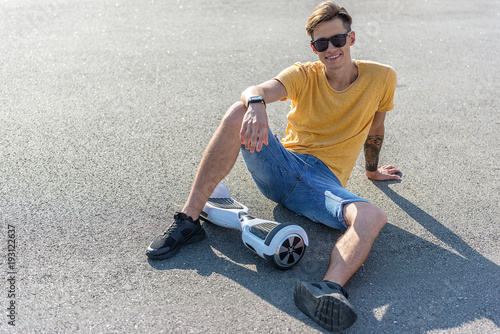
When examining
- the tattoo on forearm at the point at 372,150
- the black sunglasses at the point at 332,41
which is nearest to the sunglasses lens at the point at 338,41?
the black sunglasses at the point at 332,41

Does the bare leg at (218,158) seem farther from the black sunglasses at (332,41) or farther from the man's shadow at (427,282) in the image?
the man's shadow at (427,282)

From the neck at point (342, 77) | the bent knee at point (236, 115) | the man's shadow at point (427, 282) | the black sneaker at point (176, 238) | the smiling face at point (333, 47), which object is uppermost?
the smiling face at point (333, 47)

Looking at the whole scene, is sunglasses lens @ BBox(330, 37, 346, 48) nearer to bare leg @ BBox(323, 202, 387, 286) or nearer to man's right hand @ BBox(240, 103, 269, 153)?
man's right hand @ BBox(240, 103, 269, 153)

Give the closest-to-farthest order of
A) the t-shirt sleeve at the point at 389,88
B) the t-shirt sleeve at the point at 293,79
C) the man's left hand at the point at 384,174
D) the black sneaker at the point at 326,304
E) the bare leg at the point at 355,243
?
1. the black sneaker at the point at 326,304
2. the bare leg at the point at 355,243
3. the t-shirt sleeve at the point at 293,79
4. the t-shirt sleeve at the point at 389,88
5. the man's left hand at the point at 384,174

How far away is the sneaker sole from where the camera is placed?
313 cm

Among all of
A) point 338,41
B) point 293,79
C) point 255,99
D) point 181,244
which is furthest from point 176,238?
point 338,41

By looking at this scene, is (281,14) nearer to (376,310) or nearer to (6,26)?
(6,26)

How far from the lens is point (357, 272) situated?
3.13 meters

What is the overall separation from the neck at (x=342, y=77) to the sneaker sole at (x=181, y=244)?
1.31 m

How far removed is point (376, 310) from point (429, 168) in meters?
1.88

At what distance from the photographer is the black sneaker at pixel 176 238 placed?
3.13m

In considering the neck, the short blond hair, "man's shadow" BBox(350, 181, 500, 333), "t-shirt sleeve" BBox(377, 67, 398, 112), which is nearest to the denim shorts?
"man's shadow" BBox(350, 181, 500, 333)

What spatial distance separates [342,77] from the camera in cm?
349

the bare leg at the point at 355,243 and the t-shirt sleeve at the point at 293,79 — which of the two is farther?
the t-shirt sleeve at the point at 293,79
